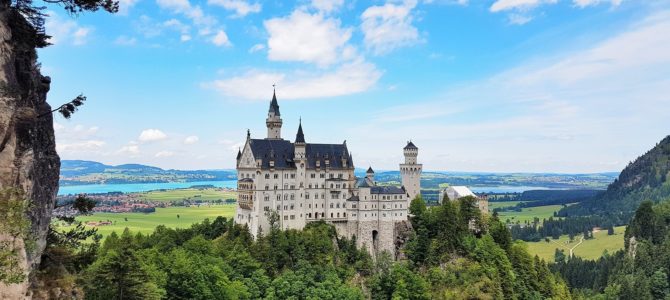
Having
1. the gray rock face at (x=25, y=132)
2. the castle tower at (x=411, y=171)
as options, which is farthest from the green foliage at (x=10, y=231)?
the castle tower at (x=411, y=171)

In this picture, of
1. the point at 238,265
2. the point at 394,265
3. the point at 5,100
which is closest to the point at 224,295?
the point at 238,265

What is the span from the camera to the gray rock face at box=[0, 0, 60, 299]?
2941cm

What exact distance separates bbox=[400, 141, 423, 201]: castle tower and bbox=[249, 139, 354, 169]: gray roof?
12.8 metres

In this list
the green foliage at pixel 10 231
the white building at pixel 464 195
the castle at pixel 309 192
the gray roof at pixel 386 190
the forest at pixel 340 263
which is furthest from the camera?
the white building at pixel 464 195

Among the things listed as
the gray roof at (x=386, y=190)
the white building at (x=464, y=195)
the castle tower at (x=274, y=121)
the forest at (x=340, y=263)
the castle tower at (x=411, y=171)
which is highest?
the castle tower at (x=274, y=121)

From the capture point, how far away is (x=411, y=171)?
116375 millimetres

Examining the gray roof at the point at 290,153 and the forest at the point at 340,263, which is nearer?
the forest at the point at 340,263

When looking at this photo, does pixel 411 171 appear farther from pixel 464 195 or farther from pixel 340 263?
pixel 340 263

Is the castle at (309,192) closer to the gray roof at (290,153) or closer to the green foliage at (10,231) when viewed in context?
the gray roof at (290,153)

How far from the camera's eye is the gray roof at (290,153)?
102m

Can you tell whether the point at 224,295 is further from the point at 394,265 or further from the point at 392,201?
the point at 392,201

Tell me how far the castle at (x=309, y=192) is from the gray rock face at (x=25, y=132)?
6563 centimetres

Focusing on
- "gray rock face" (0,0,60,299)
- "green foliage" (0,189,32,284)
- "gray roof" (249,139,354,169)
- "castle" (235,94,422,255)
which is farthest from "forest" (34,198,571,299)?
"green foliage" (0,189,32,284)

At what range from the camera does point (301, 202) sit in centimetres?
10419
